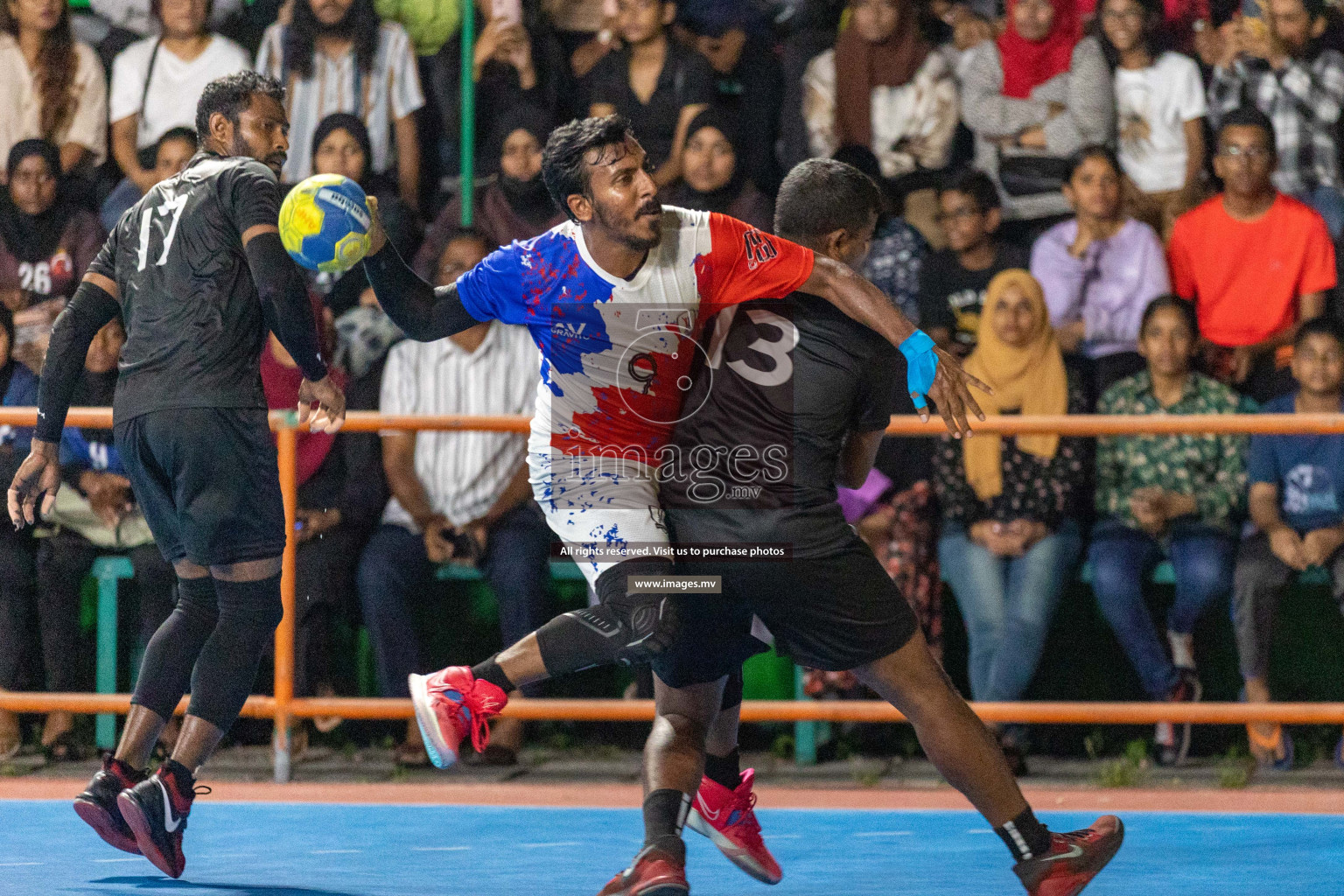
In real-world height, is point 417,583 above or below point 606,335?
below

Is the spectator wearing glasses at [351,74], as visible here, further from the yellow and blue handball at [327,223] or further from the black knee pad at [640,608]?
the black knee pad at [640,608]

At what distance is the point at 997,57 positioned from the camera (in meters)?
7.53

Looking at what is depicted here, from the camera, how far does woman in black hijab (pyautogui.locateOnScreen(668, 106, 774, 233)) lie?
7.11m

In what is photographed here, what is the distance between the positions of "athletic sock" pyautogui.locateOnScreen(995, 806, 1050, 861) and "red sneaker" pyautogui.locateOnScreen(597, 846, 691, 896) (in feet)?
2.58

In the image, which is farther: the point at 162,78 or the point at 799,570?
the point at 162,78

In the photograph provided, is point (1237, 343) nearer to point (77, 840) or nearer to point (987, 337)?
point (987, 337)

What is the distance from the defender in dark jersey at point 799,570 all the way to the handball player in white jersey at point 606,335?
0.10m

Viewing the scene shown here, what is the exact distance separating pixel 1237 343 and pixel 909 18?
2.09m

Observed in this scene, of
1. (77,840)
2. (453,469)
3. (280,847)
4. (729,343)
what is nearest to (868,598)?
(729,343)

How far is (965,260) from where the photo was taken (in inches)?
276

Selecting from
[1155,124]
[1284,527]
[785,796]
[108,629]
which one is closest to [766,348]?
[785,796]

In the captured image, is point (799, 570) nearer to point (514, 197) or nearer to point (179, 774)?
point (179, 774)

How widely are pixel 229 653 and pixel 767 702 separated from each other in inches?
82.4

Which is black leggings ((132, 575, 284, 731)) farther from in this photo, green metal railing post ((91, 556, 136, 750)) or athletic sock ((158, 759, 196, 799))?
green metal railing post ((91, 556, 136, 750))
